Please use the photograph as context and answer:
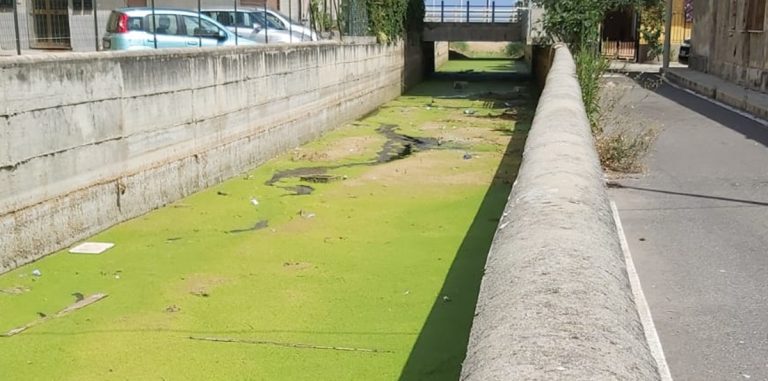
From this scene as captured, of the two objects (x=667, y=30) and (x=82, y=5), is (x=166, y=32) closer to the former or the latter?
(x=82, y=5)

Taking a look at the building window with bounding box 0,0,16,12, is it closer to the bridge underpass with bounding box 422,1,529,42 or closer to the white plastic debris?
the white plastic debris

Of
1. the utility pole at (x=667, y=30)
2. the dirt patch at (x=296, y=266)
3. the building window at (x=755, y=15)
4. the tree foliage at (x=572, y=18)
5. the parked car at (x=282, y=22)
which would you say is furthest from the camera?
the utility pole at (x=667, y=30)

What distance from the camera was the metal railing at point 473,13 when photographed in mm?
38688

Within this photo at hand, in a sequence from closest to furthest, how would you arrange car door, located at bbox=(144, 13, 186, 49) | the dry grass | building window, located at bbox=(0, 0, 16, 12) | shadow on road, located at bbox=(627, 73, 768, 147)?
1. building window, located at bbox=(0, 0, 16, 12)
2. the dry grass
3. car door, located at bbox=(144, 13, 186, 49)
4. shadow on road, located at bbox=(627, 73, 768, 147)

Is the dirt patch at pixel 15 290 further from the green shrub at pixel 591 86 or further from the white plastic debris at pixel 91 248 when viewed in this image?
the green shrub at pixel 591 86

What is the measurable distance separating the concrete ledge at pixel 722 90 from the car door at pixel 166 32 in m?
12.3

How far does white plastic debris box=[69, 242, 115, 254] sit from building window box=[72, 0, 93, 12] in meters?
2.95

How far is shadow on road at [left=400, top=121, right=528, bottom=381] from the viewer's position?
5344 millimetres

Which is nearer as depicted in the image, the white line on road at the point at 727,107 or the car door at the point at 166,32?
the car door at the point at 166,32

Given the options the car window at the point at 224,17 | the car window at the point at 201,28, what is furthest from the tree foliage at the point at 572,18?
the car window at the point at 201,28

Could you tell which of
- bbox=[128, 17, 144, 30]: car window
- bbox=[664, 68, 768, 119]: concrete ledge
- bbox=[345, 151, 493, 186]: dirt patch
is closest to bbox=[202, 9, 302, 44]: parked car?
bbox=[128, 17, 144, 30]: car window

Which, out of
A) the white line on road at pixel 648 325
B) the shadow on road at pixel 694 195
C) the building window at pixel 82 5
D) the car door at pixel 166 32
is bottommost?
the white line on road at pixel 648 325

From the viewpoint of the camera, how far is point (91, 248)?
820cm

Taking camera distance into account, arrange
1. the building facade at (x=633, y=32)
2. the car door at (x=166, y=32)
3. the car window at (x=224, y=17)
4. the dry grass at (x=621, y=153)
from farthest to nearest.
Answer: the building facade at (x=633, y=32) → the car window at (x=224, y=17) → the car door at (x=166, y=32) → the dry grass at (x=621, y=153)
